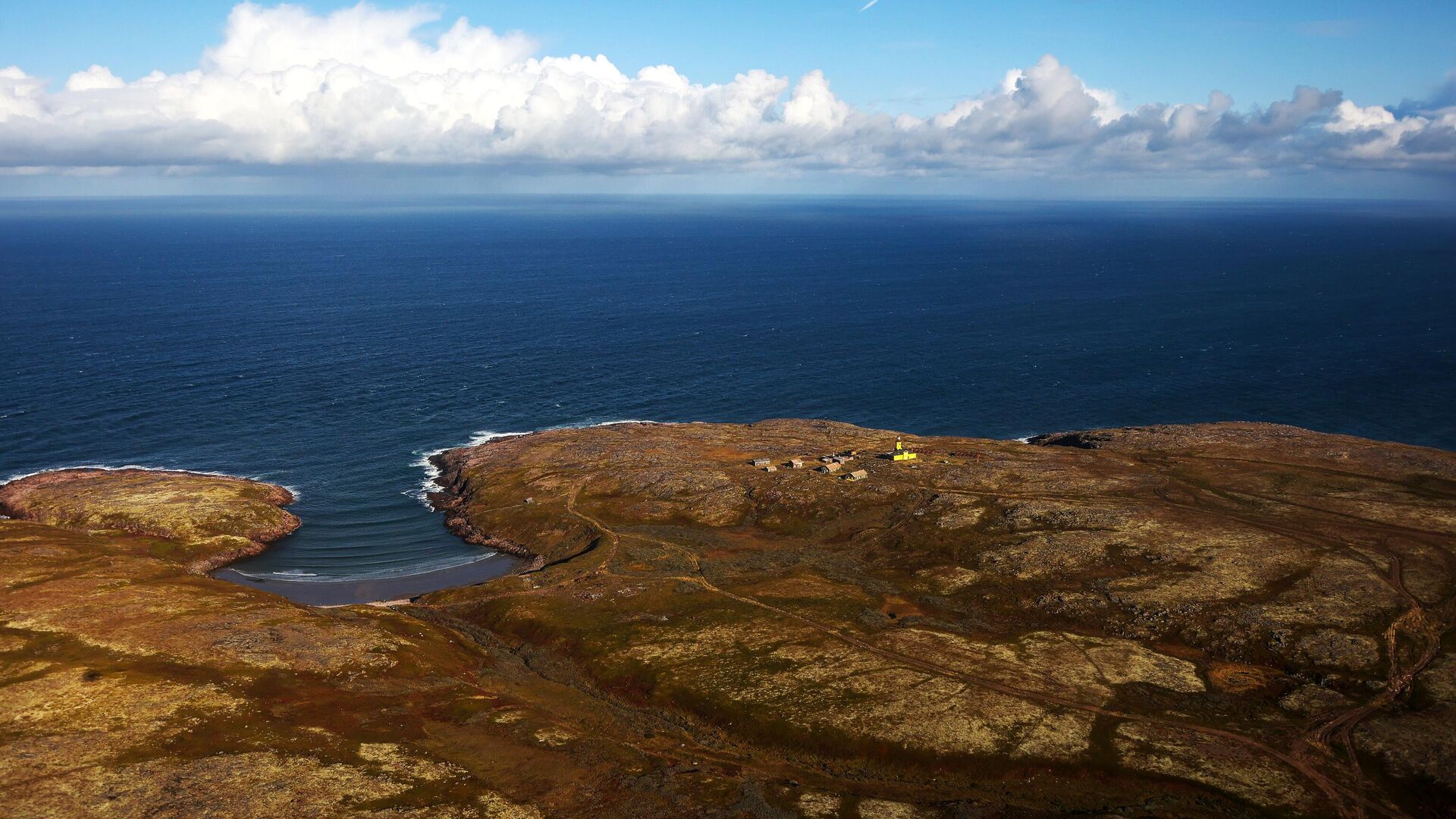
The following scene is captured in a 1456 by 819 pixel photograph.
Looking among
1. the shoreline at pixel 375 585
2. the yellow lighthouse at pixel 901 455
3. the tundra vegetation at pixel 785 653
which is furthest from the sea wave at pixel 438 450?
the yellow lighthouse at pixel 901 455

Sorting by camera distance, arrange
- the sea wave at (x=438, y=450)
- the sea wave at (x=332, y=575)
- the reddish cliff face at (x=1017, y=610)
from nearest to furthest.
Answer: the reddish cliff face at (x=1017, y=610), the sea wave at (x=332, y=575), the sea wave at (x=438, y=450)

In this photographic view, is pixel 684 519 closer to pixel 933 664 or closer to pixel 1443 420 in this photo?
pixel 933 664

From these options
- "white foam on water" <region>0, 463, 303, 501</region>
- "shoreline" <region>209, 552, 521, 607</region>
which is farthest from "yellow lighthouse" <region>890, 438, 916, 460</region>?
"white foam on water" <region>0, 463, 303, 501</region>

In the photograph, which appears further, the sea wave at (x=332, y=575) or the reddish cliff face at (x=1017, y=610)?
the sea wave at (x=332, y=575)

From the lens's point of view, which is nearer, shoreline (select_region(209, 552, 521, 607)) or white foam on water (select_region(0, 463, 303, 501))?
shoreline (select_region(209, 552, 521, 607))

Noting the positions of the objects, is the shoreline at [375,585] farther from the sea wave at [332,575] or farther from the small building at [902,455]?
the small building at [902,455]

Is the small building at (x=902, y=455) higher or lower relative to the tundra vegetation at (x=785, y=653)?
higher

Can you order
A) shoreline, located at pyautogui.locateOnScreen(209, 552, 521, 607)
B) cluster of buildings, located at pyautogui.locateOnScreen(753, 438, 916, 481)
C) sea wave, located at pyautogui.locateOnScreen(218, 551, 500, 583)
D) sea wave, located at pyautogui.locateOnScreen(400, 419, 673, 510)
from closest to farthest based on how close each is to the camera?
1. shoreline, located at pyautogui.locateOnScreen(209, 552, 521, 607)
2. sea wave, located at pyautogui.locateOnScreen(218, 551, 500, 583)
3. cluster of buildings, located at pyautogui.locateOnScreen(753, 438, 916, 481)
4. sea wave, located at pyautogui.locateOnScreen(400, 419, 673, 510)

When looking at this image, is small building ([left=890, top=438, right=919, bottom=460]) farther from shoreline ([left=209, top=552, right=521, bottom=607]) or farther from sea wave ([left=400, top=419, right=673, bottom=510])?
shoreline ([left=209, top=552, right=521, bottom=607])
